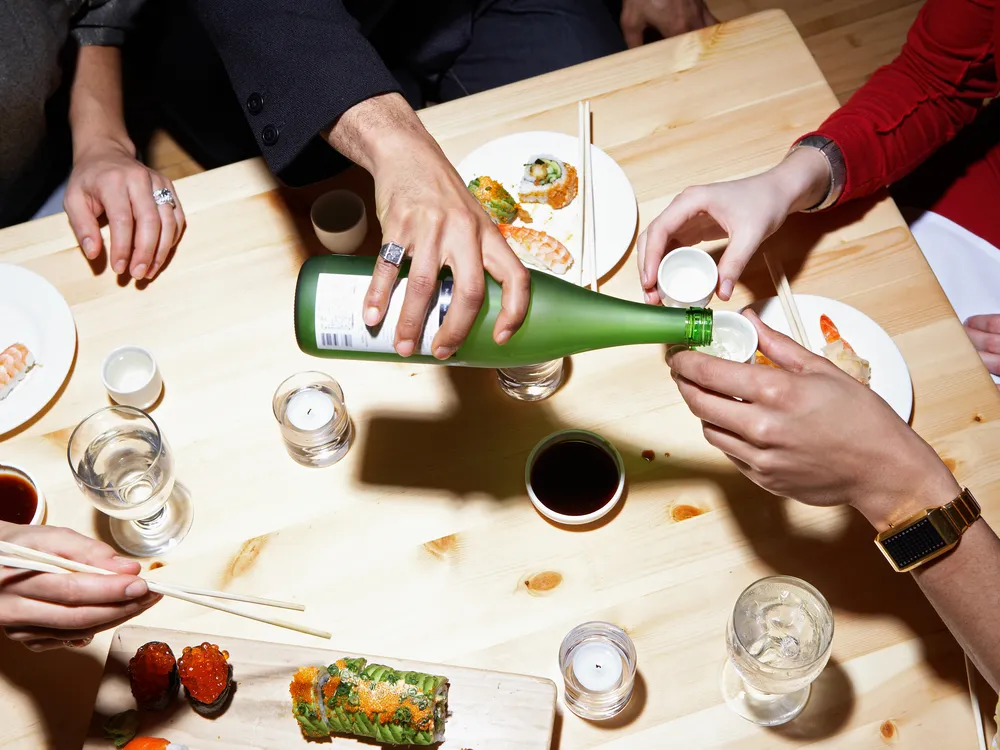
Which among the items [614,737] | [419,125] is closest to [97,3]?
Result: [419,125]

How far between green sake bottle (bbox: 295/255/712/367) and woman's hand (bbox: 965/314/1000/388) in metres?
Result: 0.73

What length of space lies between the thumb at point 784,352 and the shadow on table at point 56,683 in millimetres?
1058

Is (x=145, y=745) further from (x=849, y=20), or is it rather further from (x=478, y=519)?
(x=849, y=20)

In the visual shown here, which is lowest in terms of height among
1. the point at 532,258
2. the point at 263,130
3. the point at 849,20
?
the point at 849,20

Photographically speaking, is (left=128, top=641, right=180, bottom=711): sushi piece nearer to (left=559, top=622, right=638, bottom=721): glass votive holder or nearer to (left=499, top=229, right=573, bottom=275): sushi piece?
(left=559, top=622, right=638, bottom=721): glass votive holder

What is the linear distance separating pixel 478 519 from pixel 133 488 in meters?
0.52

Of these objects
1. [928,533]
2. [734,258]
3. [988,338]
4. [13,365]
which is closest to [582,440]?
[734,258]

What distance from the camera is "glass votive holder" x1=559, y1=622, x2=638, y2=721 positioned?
3.34 ft

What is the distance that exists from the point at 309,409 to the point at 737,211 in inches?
29.9

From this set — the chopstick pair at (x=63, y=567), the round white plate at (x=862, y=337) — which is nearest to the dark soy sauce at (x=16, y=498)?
the chopstick pair at (x=63, y=567)

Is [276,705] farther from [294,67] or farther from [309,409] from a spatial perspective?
[294,67]

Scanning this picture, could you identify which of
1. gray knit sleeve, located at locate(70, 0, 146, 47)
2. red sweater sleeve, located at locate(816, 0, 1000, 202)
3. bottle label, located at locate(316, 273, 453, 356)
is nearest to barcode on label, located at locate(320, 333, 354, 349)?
bottle label, located at locate(316, 273, 453, 356)

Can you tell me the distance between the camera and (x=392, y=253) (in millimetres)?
1043

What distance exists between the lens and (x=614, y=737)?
1050 mm
